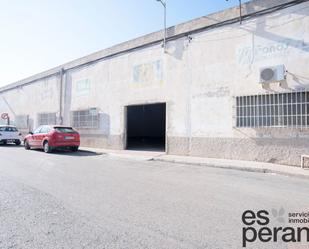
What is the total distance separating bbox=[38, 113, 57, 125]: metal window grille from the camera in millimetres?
21670

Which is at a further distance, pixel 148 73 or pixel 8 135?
pixel 8 135

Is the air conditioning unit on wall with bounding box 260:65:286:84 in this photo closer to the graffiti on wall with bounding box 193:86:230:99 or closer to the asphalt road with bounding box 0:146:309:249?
the graffiti on wall with bounding box 193:86:230:99

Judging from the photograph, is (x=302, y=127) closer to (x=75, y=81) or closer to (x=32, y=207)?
(x=32, y=207)

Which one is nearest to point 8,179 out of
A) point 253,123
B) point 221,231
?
point 221,231

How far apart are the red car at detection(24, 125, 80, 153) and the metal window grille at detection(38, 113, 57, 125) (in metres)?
6.51

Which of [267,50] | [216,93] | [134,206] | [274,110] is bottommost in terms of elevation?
[134,206]

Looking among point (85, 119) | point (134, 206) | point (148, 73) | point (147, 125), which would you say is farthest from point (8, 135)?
point (134, 206)

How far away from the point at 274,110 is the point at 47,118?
62.2 ft

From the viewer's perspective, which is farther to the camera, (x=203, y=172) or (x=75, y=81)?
(x=75, y=81)

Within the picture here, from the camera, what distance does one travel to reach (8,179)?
277 inches

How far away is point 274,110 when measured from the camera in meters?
9.80

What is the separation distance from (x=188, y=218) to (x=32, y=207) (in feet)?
9.43

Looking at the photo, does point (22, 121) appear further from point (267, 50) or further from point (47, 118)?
point (267, 50)

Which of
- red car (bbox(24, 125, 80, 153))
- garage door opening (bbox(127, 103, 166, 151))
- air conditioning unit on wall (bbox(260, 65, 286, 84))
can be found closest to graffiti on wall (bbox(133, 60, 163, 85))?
red car (bbox(24, 125, 80, 153))
